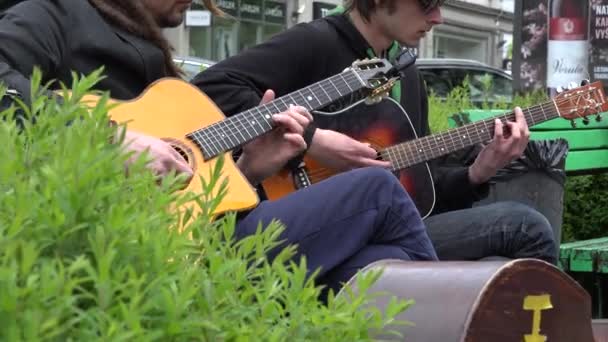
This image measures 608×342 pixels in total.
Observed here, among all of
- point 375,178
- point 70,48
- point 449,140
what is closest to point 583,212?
point 449,140

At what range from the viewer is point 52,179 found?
1201 mm

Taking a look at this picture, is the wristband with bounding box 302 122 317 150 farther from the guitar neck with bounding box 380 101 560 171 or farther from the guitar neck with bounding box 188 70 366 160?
the guitar neck with bounding box 380 101 560 171

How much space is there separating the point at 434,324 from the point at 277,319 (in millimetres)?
682

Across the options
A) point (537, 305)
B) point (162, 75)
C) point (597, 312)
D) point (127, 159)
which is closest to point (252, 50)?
point (162, 75)

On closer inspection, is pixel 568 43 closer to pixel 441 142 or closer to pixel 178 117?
pixel 441 142

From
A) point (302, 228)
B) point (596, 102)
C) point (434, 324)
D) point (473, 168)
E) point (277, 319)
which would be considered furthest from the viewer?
point (596, 102)

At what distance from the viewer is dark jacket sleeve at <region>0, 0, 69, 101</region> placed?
3.00 metres

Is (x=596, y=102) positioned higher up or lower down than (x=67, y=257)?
lower down

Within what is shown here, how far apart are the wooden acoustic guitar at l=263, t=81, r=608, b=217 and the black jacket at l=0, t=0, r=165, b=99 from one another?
50 centimetres

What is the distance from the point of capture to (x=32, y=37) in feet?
9.95

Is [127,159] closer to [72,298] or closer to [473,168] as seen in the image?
[72,298]

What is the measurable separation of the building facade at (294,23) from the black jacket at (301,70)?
8334 mm

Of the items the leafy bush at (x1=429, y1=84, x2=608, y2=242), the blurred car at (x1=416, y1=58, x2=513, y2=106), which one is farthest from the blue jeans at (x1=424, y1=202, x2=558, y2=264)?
the blurred car at (x1=416, y1=58, x2=513, y2=106)

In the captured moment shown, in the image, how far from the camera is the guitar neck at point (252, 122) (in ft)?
10.4
